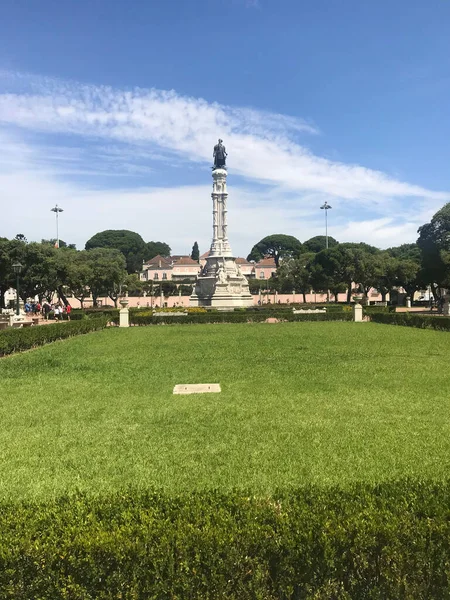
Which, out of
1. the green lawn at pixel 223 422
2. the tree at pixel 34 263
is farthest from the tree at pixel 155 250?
the green lawn at pixel 223 422

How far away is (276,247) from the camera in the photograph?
137 m

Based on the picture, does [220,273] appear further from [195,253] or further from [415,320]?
[195,253]

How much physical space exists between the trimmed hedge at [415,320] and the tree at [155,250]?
106 meters

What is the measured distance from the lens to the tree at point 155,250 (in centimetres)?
13788

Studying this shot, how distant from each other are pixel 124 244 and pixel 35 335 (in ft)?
368

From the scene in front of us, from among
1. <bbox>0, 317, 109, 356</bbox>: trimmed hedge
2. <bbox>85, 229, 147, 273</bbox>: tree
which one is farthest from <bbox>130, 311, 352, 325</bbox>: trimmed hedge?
<bbox>85, 229, 147, 273</bbox>: tree

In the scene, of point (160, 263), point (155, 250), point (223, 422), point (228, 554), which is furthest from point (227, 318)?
point (155, 250)

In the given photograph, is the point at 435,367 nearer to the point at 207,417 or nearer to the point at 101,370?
the point at 207,417

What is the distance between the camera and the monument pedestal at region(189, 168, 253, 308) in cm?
6166

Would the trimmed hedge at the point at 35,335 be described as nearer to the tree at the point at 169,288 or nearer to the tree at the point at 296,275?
the tree at the point at 296,275

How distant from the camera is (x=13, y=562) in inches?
135

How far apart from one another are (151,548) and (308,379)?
912 cm

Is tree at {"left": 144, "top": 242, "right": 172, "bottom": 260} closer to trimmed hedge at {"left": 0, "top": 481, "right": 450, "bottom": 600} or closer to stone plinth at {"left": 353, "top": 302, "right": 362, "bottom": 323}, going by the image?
stone plinth at {"left": 353, "top": 302, "right": 362, "bottom": 323}

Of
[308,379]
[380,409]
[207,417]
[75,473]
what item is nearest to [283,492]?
[75,473]
